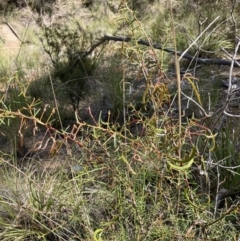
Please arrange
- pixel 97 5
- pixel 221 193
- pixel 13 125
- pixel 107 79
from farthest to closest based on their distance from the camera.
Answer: pixel 97 5
pixel 107 79
pixel 13 125
pixel 221 193

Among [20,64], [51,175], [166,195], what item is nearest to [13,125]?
[51,175]

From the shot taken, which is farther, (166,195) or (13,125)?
(13,125)

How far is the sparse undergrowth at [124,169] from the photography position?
1.68 meters

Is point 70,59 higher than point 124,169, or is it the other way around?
point 124,169

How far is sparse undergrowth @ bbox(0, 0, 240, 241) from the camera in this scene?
1685mm

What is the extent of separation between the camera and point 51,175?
3.05m

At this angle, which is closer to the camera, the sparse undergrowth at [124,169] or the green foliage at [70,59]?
the sparse undergrowth at [124,169]

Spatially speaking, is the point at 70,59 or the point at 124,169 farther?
the point at 70,59

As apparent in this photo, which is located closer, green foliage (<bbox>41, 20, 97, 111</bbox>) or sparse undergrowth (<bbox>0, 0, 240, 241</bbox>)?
sparse undergrowth (<bbox>0, 0, 240, 241</bbox>)

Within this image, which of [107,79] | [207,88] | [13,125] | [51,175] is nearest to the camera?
[51,175]

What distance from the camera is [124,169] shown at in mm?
2420

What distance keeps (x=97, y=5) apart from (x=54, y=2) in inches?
37.8

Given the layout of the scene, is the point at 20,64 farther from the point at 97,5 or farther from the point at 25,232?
the point at 97,5

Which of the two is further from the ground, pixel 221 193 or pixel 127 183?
pixel 127 183
